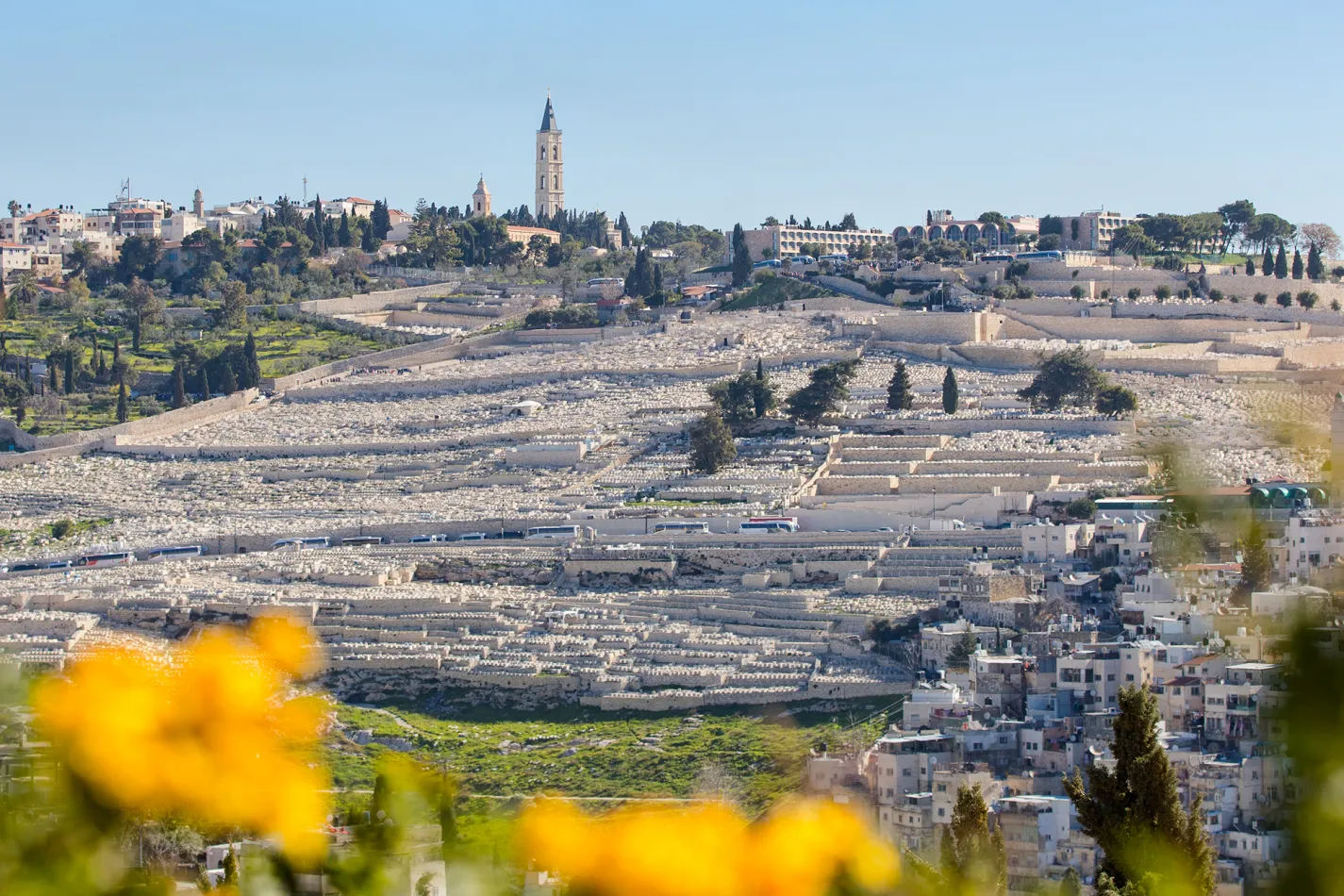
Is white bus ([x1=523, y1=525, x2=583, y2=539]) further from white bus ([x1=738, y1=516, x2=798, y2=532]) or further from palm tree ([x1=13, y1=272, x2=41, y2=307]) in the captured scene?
palm tree ([x1=13, y1=272, x2=41, y2=307])

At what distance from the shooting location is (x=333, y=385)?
2120 inches

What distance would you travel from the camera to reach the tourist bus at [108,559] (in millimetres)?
38938

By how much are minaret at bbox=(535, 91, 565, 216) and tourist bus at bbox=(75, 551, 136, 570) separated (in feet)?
148

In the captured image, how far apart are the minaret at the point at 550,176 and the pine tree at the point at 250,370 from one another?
2887cm

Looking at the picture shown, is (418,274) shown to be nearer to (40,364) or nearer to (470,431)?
(40,364)

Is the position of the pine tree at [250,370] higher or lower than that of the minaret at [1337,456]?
lower

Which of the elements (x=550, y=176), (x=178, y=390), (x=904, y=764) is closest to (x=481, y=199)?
(x=550, y=176)

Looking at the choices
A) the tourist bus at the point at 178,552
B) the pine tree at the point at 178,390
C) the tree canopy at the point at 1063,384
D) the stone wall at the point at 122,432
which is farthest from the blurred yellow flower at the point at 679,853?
the pine tree at the point at 178,390

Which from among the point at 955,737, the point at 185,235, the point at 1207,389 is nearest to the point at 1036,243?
the point at 1207,389

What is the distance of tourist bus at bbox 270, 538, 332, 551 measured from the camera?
Result: 3875cm

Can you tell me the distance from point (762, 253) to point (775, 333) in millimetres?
14853

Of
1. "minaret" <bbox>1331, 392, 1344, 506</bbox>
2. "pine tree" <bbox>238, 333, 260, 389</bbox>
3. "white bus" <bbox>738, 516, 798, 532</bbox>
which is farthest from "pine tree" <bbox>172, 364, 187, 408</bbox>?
"minaret" <bbox>1331, 392, 1344, 506</bbox>

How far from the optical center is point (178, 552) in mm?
39562

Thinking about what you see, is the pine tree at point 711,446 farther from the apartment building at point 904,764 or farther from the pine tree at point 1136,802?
the pine tree at point 1136,802
